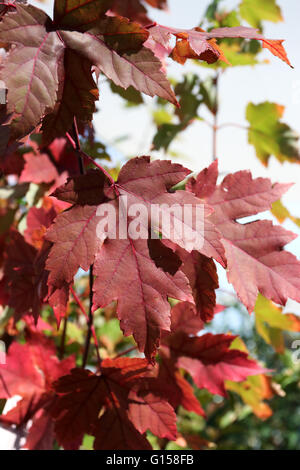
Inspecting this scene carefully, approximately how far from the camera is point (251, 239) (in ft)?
2.64

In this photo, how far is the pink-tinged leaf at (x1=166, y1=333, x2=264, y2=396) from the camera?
38.2 inches

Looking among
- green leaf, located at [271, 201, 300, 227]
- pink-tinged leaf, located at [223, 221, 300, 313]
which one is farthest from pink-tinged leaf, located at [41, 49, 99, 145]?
green leaf, located at [271, 201, 300, 227]

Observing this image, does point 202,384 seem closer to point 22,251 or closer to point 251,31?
point 22,251

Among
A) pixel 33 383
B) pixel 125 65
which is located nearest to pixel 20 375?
pixel 33 383

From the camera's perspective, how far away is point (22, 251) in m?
1.01

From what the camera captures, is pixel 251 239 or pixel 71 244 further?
pixel 251 239

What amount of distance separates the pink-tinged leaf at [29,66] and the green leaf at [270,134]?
0.99 m

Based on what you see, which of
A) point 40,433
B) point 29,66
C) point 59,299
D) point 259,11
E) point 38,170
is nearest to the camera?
point 29,66

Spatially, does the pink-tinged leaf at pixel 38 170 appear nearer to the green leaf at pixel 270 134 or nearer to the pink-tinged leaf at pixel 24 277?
the pink-tinged leaf at pixel 24 277

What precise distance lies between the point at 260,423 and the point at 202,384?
271cm

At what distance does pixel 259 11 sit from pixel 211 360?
1280 millimetres

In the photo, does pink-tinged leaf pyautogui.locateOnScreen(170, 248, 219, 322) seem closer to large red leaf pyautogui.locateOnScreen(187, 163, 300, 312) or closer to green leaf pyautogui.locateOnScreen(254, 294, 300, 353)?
large red leaf pyautogui.locateOnScreen(187, 163, 300, 312)

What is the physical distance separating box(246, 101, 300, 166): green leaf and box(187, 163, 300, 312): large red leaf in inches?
25.1

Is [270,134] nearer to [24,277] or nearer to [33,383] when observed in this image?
[24,277]
